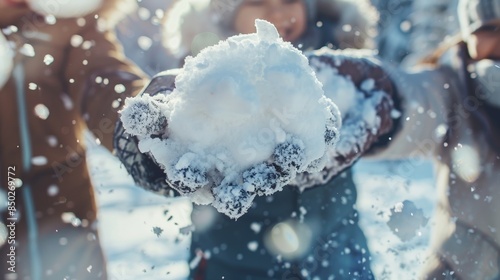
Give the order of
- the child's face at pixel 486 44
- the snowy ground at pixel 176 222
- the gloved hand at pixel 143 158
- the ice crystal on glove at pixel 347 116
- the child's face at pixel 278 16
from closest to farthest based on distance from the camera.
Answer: the gloved hand at pixel 143 158 < the ice crystal on glove at pixel 347 116 < the snowy ground at pixel 176 222 < the child's face at pixel 486 44 < the child's face at pixel 278 16

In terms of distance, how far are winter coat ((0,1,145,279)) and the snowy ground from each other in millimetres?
60

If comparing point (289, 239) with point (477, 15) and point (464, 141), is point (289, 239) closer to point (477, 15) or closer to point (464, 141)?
point (464, 141)

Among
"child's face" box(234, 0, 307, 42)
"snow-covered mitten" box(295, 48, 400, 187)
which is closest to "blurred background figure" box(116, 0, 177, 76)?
"child's face" box(234, 0, 307, 42)

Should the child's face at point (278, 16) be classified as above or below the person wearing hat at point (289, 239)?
above

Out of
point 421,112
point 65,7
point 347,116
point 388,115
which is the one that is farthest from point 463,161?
point 65,7

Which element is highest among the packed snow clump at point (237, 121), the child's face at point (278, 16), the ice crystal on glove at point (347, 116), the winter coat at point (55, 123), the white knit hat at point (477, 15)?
the white knit hat at point (477, 15)

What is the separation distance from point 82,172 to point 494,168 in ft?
3.57

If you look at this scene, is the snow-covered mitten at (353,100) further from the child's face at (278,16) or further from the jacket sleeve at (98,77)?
the jacket sleeve at (98,77)

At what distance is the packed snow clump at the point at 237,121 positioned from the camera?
24.2 inches

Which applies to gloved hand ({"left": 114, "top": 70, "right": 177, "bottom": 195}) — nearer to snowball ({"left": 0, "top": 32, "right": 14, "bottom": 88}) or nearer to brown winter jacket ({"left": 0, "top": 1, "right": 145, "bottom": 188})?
brown winter jacket ({"left": 0, "top": 1, "right": 145, "bottom": 188})

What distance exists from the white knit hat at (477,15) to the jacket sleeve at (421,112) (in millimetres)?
144

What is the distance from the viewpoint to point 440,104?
123cm

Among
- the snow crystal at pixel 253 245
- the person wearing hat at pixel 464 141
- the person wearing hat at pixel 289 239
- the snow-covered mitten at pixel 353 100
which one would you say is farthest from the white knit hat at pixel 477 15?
the snow crystal at pixel 253 245

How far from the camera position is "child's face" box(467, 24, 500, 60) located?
1.20m
